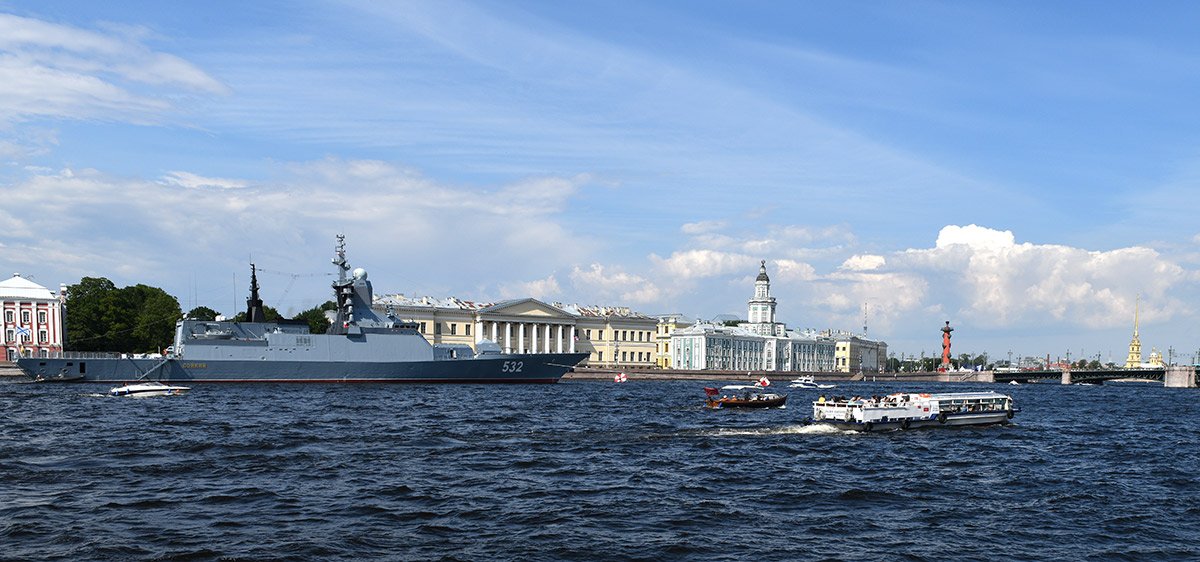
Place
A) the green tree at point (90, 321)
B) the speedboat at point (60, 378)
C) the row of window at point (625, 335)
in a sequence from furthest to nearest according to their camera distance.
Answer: the row of window at point (625, 335)
the green tree at point (90, 321)
the speedboat at point (60, 378)

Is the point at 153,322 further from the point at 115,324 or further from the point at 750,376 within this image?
the point at 750,376

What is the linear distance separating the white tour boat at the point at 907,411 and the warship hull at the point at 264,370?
45.0m

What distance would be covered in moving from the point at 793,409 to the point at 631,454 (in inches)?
1186

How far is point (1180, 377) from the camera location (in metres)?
145

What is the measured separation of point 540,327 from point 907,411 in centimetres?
11968

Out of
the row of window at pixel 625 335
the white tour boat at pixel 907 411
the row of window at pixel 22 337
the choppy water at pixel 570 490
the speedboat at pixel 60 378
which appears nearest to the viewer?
the choppy water at pixel 570 490

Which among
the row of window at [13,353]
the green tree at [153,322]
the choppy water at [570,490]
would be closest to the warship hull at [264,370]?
the row of window at [13,353]

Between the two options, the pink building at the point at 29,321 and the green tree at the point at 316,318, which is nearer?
the pink building at the point at 29,321

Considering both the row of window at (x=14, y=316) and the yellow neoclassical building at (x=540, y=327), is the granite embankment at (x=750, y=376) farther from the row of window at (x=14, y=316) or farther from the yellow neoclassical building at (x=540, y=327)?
the row of window at (x=14, y=316)

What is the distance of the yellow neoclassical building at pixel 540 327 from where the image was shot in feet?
496

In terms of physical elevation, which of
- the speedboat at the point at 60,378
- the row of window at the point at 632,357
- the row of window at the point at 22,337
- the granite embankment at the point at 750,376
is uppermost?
the row of window at the point at 22,337

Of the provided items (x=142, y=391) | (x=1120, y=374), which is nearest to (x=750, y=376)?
(x=1120, y=374)

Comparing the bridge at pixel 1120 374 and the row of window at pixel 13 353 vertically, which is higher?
the row of window at pixel 13 353

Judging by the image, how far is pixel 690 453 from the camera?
3262cm
